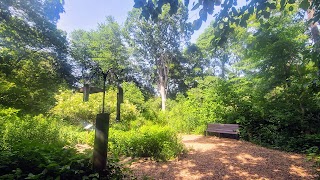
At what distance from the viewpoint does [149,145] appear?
6.32 m

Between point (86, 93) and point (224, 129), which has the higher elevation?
point (86, 93)

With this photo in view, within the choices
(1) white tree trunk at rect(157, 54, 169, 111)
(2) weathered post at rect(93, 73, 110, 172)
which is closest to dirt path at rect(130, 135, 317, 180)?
(2) weathered post at rect(93, 73, 110, 172)

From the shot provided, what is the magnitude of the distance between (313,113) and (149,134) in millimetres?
6642

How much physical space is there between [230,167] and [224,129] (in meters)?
4.71

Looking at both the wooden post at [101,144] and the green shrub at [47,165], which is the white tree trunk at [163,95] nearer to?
the wooden post at [101,144]

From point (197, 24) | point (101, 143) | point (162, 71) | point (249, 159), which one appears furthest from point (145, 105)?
point (197, 24)

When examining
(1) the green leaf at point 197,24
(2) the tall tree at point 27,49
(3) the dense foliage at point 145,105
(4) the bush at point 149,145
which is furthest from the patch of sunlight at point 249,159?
(2) the tall tree at point 27,49

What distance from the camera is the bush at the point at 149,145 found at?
240 inches

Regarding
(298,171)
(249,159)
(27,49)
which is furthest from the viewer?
(27,49)

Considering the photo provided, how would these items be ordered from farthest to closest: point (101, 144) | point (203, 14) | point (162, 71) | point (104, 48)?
1. point (104, 48)
2. point (162, 71)
3. point (101, 144)
4. point (203, 14)

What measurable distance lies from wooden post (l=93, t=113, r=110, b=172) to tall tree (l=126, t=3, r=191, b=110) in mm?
20073

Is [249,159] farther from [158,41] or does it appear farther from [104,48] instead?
[104,48]

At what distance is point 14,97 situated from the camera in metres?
11.2

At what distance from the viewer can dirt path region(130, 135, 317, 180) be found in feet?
15.2
